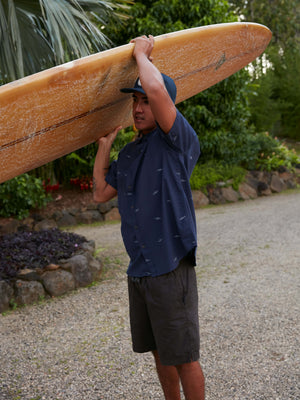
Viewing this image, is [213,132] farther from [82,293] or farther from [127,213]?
[127,213]

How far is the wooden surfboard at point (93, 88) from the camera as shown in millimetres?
1769

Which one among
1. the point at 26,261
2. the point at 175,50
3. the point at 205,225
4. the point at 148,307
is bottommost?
the point at 205,225

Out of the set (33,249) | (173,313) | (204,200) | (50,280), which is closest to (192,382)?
(173,313)

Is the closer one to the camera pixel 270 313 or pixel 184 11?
pixel 270 313

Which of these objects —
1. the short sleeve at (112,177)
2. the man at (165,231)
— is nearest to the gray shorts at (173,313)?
the man at (165,231)

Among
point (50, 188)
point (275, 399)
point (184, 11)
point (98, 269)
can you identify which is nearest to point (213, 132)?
point (184, 11)

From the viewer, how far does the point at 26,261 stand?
15.3ft

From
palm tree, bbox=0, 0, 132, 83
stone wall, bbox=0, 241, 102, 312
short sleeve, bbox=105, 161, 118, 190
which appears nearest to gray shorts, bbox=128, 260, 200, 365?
short sleeve, bbox=105, 161, 118, 190

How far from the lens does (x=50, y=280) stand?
4.53 m

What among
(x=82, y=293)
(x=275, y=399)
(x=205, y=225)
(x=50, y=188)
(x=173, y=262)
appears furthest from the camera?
(x=50, y=188)

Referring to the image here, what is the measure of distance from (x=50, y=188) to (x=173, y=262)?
791cm

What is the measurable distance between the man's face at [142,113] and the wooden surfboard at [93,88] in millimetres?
151

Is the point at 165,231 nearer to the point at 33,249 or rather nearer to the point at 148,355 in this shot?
the point at 148,355

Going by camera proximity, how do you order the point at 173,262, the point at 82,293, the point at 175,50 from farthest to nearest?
1. the point at 82,293
2. the point at 175,50
3. the point at 173,262
